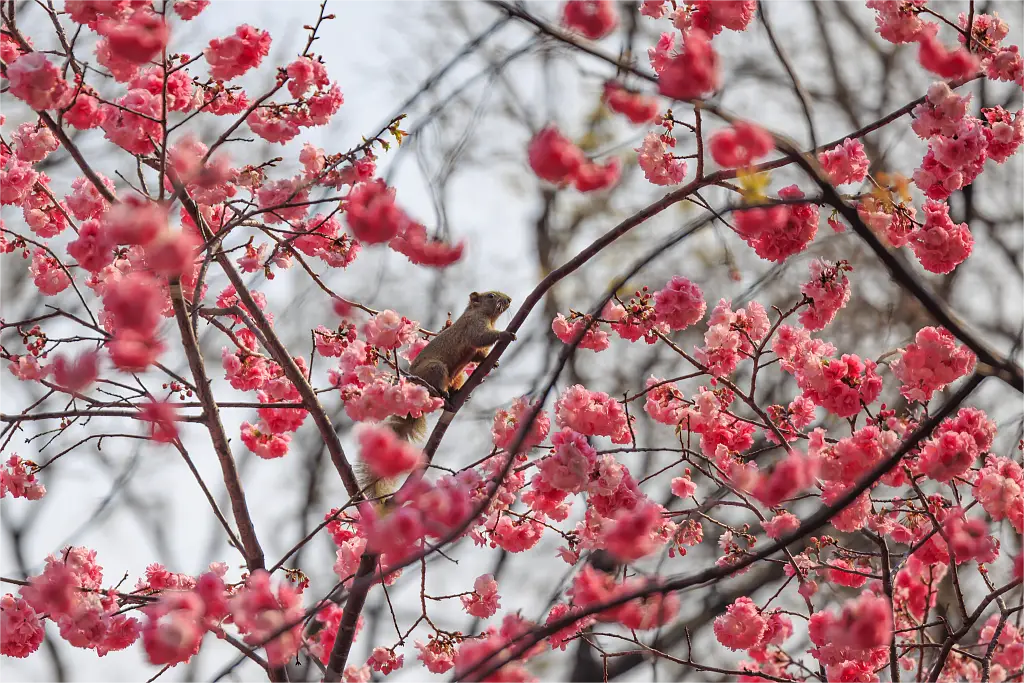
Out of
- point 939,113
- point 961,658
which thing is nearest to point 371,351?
point 939,113

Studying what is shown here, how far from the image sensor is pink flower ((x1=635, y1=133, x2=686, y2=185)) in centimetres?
355

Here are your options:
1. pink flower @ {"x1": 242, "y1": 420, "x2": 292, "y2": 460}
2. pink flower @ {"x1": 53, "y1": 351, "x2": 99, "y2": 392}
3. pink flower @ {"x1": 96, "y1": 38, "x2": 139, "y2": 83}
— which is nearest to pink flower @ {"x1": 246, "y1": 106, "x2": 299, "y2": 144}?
pink flower @ {"x1": 96, "y1": 38, "x2": 139, "y2": 83}

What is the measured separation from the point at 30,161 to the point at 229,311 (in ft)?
3.20

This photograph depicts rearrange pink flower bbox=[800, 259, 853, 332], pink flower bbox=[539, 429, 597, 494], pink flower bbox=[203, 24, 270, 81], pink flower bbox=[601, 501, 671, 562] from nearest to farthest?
pink flower bbox=[601, 501, 671, 562]
pink flower bbox=[539, 429, 597, 494]
pink flower bbox=[203, 24, 270, 81]
pink flower bbox=[800, 259, 853, 332]

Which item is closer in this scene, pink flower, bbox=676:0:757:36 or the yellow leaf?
the yellow leaf

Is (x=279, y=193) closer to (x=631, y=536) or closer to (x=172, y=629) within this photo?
(x=172, y=629)

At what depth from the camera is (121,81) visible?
3.49 metres

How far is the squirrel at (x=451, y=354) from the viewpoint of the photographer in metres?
4.89

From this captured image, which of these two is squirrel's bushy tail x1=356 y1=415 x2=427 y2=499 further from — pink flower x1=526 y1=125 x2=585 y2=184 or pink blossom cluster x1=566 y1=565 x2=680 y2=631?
pink flower x1=526 y1=125 x2=585 y2=184

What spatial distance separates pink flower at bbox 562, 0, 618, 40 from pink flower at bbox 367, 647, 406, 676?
2.58m

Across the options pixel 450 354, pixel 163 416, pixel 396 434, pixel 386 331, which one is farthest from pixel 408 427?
pixel 163 416

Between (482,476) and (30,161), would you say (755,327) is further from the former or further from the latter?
(30,161)

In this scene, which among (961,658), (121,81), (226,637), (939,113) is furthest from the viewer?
(961,658)

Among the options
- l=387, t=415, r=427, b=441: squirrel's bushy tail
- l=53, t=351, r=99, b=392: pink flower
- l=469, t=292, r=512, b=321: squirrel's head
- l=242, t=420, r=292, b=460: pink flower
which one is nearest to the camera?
l=53, t=351, r=99, b=392: pink flower
